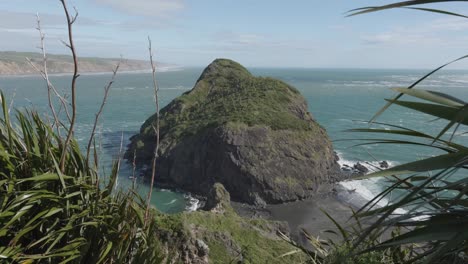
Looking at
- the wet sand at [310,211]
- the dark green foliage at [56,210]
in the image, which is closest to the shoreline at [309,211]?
the wet sand at [310,211]

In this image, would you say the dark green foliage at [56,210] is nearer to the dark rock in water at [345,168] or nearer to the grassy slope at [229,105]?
the grassy slope at [229,105]

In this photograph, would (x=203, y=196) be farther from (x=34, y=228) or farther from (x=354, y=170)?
(x=34, y=228)

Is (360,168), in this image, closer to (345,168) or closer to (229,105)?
(345,168)

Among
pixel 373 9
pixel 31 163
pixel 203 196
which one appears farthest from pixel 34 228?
pixel 203 196

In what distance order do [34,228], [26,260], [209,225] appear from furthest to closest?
[209,225]
[34,228]
[26,260]

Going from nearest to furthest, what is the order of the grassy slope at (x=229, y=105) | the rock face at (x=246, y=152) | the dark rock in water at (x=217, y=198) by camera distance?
the dark rock in water at (x=217, y=198)
the rock face at (x=246, y=152)
the grassy slope at (x=229, y=105)

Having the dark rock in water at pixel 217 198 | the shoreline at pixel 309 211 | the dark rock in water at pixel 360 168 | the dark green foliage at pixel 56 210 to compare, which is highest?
the dark green foliage at pixel 56 210

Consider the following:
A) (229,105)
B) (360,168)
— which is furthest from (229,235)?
(229,105)

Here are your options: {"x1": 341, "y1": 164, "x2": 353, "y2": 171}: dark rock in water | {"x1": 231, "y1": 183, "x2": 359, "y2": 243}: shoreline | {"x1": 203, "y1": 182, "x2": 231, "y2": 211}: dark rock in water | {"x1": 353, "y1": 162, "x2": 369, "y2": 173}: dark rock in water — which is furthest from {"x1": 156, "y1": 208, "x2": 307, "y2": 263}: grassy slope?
{"x1": 341, "y1": 164, "x2": 353, "y2": 171}: dark rock in water
